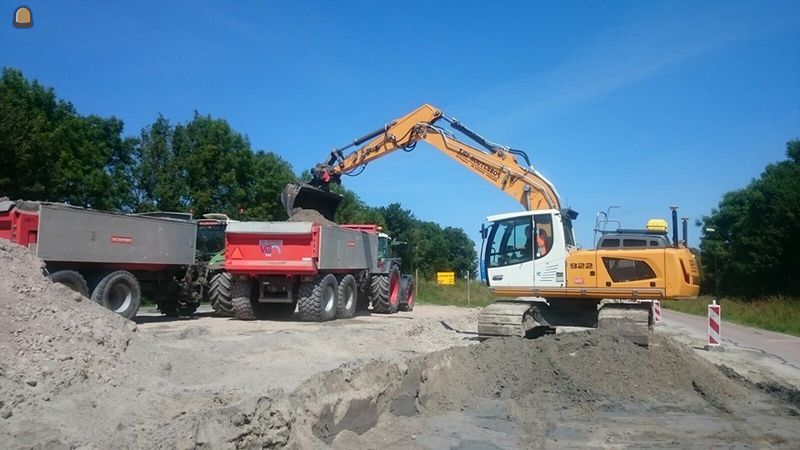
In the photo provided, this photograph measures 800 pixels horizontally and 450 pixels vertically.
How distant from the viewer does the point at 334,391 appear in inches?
309

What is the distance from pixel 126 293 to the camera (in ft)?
48.4

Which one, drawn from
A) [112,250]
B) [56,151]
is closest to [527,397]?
[112,250]

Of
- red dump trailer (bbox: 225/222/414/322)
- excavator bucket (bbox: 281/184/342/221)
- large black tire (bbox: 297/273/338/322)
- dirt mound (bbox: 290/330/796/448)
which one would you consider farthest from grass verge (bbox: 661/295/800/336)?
dirt mound (bbox: 290/330/796/448)

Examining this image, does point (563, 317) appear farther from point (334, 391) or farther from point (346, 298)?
point (334, 391)

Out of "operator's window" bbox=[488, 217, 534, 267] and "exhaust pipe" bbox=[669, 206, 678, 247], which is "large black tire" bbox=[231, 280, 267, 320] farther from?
"exhaust pipe" bbox=[669, 206, 678, 247]

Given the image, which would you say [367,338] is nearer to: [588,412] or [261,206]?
[588,412]

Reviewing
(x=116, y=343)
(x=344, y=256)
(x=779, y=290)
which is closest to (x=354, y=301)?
(x=344, y=256)

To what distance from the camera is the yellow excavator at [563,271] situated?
13.7m

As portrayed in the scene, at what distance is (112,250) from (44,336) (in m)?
8.69

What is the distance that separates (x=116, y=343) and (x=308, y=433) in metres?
2.34

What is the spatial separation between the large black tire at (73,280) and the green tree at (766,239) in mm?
52290

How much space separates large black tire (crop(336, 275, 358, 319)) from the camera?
58.1 ft

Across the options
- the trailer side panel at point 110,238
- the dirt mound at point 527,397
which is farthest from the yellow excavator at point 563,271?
the trailer side panel at point 110,238

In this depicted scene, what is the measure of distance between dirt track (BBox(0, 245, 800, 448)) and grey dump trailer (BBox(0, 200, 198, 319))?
8.82ft
